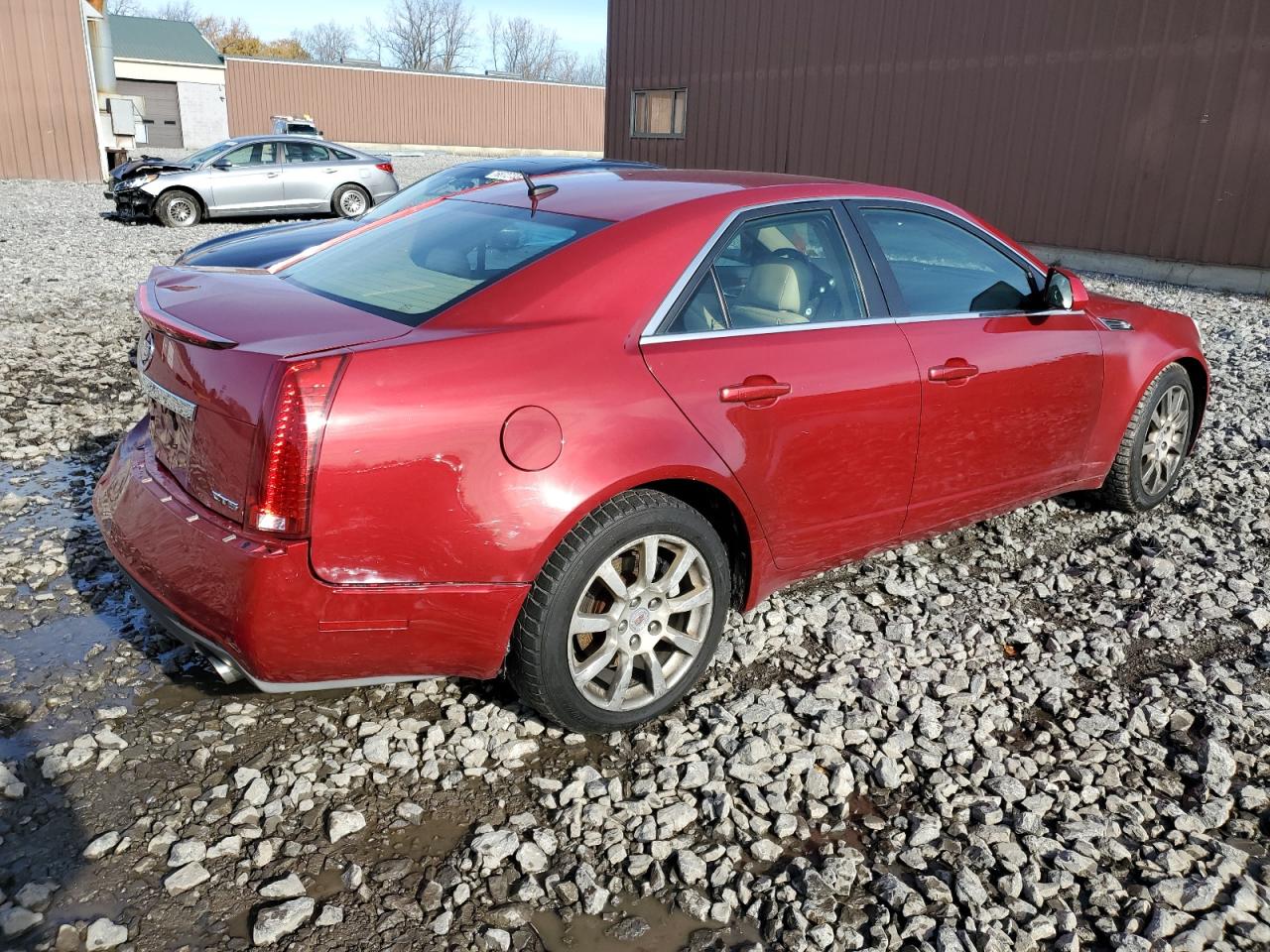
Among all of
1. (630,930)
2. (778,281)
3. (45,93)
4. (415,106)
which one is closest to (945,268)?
(778,281)

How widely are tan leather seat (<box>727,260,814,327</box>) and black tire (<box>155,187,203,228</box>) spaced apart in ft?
49.1

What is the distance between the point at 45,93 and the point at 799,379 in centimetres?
2385

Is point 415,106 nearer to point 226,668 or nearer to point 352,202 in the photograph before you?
point 352,202

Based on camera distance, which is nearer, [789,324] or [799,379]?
[799,379]

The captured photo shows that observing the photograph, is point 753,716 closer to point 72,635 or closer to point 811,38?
point 72,635

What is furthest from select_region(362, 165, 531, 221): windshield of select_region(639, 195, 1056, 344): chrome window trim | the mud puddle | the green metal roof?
the green metal roof

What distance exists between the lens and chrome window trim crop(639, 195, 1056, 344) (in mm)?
2986

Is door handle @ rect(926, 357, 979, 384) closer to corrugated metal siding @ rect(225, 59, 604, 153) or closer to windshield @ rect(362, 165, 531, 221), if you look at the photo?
windshield @ rect(362, 165, 531, 221)

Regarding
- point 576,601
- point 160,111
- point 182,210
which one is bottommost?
point 182,210

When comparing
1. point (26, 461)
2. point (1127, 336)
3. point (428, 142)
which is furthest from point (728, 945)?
point (428, 142)

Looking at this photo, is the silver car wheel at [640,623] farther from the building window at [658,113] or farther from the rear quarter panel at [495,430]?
the building window at [658,113]

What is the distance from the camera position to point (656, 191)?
3443 mm

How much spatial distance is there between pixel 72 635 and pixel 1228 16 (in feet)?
44.7

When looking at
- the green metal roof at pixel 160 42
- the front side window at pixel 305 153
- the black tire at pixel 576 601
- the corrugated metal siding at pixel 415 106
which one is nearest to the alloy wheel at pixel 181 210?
the front side window at pixel 305 153
